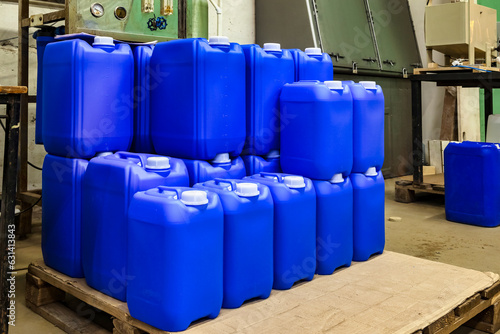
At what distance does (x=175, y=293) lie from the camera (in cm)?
158

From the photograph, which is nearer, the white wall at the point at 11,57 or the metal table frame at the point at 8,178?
the metal table frame at the point at 8,178

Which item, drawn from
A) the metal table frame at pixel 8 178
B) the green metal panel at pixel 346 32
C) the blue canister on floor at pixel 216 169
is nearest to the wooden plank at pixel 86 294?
the metal table frame at pixel 8 178

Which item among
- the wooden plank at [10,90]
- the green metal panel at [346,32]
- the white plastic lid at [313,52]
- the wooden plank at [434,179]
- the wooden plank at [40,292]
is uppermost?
the green metal panel at [346,32]

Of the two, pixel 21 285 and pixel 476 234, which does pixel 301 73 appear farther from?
pixel 476 234

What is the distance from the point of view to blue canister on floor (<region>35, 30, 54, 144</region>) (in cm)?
263

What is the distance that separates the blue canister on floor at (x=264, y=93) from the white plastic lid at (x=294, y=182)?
27cm

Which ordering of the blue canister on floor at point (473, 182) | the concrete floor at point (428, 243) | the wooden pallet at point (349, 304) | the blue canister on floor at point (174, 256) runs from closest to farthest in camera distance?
1. the blue canister on floor at point (174, 256)
2. the wooden pallet at point (349, 304)
3. the concrete floor at point (428, 243)
4. the blue canister on floor at point (473, 182)

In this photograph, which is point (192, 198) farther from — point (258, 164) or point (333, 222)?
point (333, 222)

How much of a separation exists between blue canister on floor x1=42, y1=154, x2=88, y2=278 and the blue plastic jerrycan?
6cm

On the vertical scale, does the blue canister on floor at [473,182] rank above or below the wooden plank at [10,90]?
below

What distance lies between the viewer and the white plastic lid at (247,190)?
1.75 metres

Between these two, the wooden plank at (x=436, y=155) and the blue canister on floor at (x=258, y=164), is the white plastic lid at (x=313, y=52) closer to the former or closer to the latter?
the blue canister on floor at (x=258, y=164)

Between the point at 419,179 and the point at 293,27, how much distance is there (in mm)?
1840

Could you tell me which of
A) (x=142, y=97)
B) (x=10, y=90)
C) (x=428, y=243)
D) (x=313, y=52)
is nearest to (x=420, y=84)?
(x=428, y=243)
